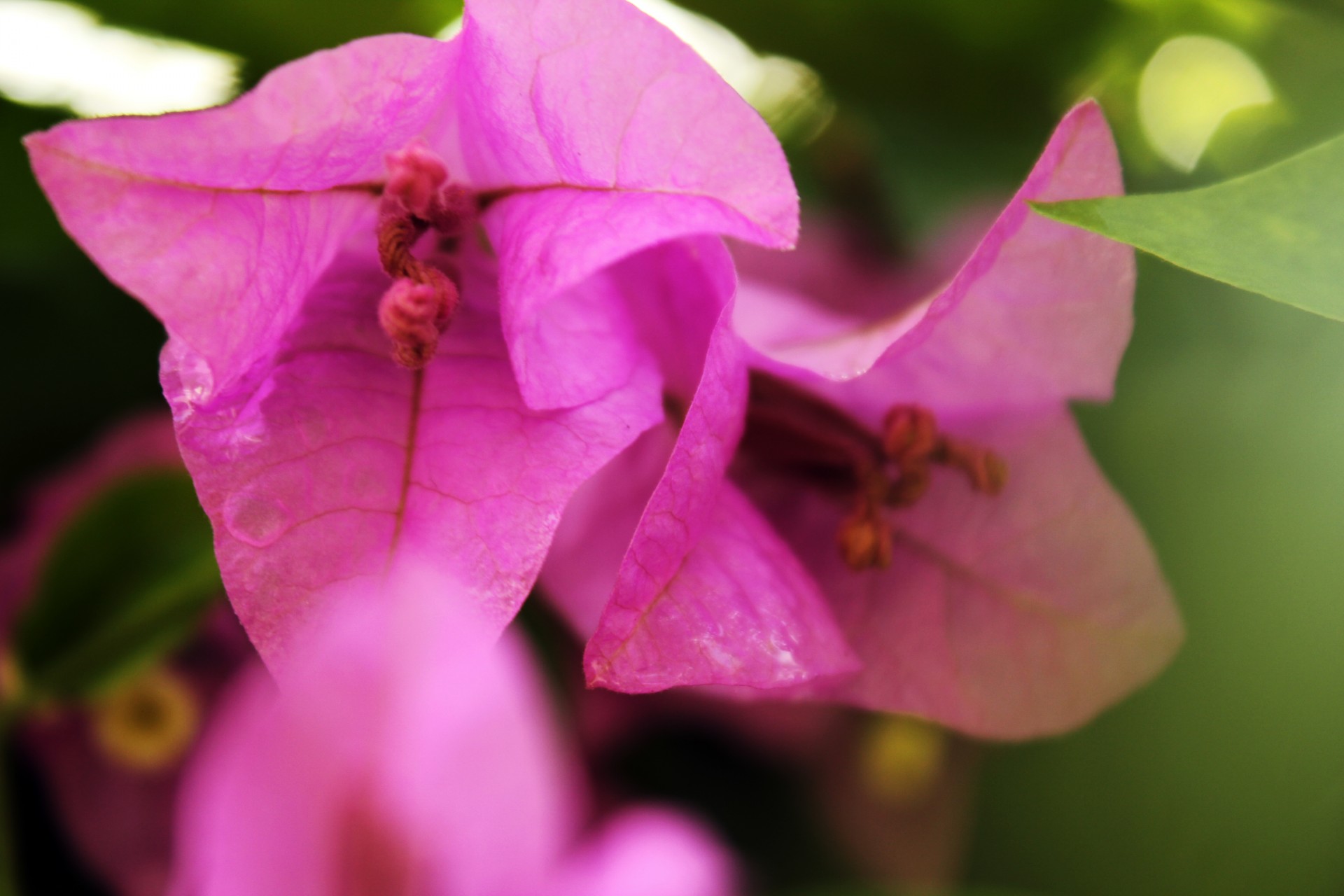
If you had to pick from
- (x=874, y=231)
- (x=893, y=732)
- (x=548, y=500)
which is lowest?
(x=893, y=732)

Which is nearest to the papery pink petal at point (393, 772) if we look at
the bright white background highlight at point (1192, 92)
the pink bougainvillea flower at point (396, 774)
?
the pink bougainvillea flower at point (396, 774)

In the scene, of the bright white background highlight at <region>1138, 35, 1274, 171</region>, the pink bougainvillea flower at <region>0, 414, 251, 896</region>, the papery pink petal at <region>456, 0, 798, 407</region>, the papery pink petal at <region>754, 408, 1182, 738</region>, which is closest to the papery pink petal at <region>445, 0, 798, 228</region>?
the papery pink petal at <region>456, 0, 798, 407</region>

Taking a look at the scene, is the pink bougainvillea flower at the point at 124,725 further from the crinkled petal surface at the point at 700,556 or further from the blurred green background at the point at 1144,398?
the crinkled petal surface at the point at 700,556

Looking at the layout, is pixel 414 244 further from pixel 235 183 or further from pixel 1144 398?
pixel 1144 398

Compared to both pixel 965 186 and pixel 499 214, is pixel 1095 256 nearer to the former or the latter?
pixel 499 214

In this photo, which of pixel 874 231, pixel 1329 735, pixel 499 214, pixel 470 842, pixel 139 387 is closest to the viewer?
pixel 470 842

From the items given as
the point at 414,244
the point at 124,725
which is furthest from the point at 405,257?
the point at 124,725

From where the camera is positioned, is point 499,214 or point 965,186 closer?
point 499,214

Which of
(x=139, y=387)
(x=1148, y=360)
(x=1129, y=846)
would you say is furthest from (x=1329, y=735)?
(x=139, y=387)
